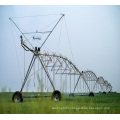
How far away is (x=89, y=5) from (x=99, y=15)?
1488 mm

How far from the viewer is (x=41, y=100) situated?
243 inches

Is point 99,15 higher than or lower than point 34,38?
higher

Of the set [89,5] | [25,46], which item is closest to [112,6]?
[89,5]

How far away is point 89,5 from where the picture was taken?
545 inches

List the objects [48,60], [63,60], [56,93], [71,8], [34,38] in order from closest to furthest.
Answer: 1. [71,8]
2. [34,38]
3. [56,93]
4. [48,60]
5. [63,60]

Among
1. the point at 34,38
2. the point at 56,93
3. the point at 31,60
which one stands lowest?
the point at 56,93

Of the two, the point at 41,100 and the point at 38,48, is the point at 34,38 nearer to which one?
the point at 38,48

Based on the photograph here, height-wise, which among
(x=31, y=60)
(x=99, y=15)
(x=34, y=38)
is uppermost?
(x=99, y=15)

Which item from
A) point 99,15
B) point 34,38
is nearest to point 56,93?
point 34,38
